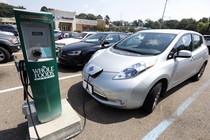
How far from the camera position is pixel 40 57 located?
1713 millimetres

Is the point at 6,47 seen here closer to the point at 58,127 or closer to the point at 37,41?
the point at 37,41

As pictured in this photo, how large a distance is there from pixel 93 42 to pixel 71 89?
2.54 metres

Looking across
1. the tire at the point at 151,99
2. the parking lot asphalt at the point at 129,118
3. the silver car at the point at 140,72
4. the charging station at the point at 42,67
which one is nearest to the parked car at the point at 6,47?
the parking lot asphalt at the point at 129,118

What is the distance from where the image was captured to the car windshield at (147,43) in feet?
9.67

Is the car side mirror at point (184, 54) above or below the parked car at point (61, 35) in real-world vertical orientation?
above

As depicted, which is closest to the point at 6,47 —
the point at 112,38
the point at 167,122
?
the point at 112,38

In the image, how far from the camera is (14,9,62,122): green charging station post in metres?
1.54

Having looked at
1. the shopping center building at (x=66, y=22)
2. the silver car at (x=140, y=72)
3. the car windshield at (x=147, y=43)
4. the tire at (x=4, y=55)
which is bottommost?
the tire at (x=4, y=55)

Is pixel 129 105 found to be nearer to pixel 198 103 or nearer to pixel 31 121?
pixel 31 121

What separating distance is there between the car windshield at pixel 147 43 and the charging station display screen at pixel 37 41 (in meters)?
1.91

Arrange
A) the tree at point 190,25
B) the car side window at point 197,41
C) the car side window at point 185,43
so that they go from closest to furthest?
the car side window at point 185,43, the car side window at point 197,41, the tree at point 190,25

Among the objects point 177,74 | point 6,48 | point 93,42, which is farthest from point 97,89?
point 6,48

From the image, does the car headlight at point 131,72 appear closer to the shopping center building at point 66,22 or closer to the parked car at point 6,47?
the parked car at point 6,47

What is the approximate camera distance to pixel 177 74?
10.0 feet
